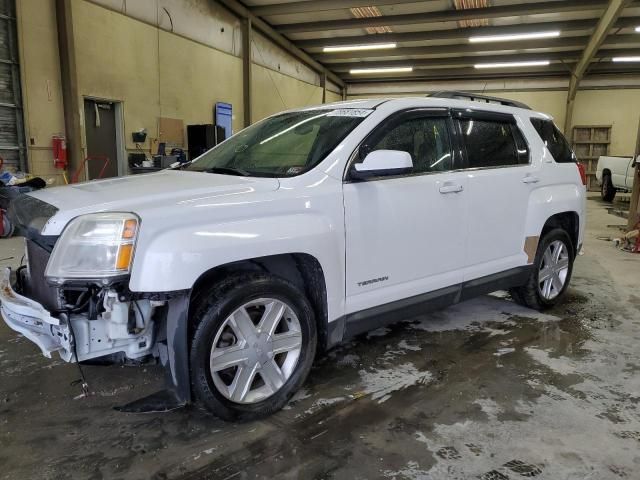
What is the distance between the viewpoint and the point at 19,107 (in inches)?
322

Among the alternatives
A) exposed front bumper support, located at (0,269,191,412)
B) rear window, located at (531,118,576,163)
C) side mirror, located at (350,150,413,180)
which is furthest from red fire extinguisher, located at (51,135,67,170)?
rear window, located at (531,118,576,163)

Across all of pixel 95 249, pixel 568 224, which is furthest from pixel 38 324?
pixel 568 224

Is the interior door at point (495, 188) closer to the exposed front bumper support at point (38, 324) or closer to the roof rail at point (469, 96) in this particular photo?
the roof rail at point (469, 96)

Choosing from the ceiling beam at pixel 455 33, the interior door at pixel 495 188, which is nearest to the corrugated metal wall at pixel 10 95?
the interior door at pixel 495 188

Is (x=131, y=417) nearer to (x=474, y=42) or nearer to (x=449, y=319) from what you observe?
(x=449, y=319)

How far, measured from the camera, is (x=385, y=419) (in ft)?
8.02

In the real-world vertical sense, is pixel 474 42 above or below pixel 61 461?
above

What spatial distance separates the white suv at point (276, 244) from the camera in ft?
6.56

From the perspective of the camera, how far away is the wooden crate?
1886 centimetres

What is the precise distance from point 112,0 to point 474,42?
10.9m

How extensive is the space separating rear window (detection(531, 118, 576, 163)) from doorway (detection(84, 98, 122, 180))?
25.4 ft

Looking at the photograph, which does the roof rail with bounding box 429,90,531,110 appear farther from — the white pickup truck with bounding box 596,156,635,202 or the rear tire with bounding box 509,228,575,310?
the white pickup truck with bounding box 596,156,635,202

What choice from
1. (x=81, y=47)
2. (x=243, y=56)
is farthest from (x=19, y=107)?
(x=243, y=56)

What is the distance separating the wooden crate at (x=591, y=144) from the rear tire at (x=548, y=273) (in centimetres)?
1683
